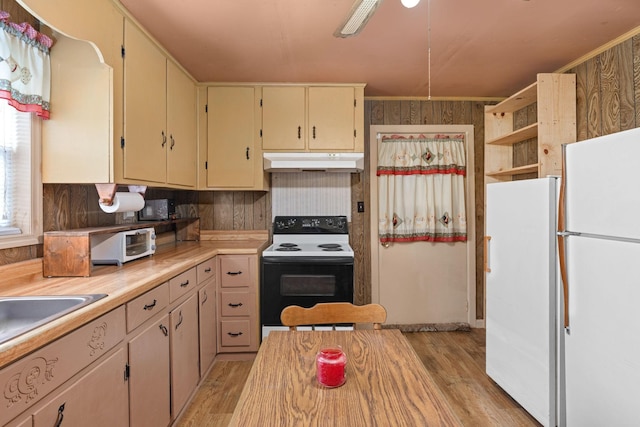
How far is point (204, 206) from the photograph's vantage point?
3.37 meters

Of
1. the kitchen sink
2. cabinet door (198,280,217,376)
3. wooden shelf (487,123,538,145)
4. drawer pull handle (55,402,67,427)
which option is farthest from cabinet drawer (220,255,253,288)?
wooden shelf (487,123,538,145)

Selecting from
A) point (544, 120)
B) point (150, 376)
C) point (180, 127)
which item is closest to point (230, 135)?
point (180, 127)

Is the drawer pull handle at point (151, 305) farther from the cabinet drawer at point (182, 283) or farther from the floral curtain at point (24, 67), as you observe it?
the floral curtain at point (24, 67)

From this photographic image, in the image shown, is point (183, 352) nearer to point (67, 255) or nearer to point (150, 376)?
point (150, 376)

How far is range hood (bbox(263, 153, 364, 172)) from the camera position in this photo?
293 centimetres

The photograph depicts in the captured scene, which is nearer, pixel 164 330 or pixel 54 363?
pixel 54 363

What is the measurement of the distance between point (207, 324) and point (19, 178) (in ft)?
4.66

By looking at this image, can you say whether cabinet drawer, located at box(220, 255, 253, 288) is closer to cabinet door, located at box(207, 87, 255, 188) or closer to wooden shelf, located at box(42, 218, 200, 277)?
cabinet door, located at box(207, 87, 255, 188)

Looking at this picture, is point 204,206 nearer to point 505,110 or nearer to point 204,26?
point 204,26

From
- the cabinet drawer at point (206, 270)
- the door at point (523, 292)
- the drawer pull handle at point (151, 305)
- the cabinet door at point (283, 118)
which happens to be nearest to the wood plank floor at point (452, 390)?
the door at point (523, 292)

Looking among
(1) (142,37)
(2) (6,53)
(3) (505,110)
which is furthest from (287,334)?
(3) (505,110)

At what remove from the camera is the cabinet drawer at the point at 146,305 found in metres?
1.47

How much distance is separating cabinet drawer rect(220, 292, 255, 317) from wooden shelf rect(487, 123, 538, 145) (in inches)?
96.2

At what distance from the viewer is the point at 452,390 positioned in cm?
236
